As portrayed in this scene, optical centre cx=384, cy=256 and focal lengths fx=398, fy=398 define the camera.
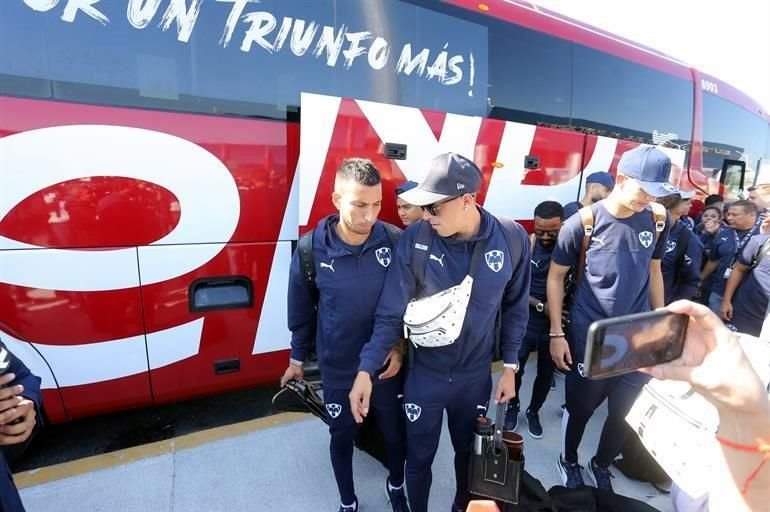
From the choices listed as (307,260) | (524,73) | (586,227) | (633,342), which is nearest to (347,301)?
(307,260)

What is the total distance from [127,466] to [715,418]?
2.75 meters

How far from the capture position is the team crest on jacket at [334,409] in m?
1.83

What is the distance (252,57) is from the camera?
7.57 feet

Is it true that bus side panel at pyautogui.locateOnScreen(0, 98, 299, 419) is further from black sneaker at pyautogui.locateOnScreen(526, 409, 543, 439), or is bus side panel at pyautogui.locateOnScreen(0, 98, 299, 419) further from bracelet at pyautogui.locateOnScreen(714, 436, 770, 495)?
bracelet at pyautogui.locateOnScreen(714, 436, 770, 495)

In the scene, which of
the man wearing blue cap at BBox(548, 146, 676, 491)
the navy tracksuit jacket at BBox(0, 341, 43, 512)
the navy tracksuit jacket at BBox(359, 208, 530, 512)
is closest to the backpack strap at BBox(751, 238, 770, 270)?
the man wearing blue cap at BBox(548, 146, 676, 491)

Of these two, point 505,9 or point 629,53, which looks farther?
point 629,53

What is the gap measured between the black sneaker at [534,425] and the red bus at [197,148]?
5.21 feet

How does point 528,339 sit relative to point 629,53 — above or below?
below

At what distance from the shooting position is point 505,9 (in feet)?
10.1

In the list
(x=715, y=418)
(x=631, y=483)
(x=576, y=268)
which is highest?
(x=576, y=268)

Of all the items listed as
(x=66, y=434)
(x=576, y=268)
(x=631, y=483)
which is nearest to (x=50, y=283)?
(x=66, y=434)

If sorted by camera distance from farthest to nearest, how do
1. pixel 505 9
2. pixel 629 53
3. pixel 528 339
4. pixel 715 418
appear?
1. pixel 629 53
2. pixel 505 9
3. pixel 528 339
4. pixel 715 418

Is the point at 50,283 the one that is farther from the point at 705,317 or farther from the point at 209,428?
the point at 705,317

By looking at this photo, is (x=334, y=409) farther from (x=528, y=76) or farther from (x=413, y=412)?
(x=528, y=76)
